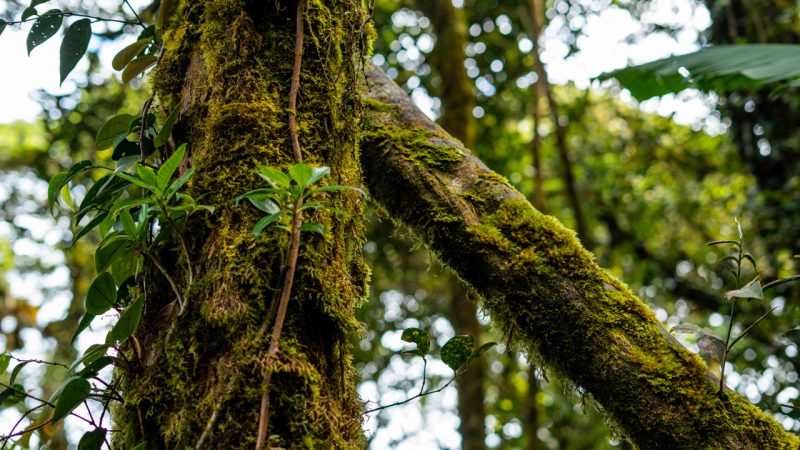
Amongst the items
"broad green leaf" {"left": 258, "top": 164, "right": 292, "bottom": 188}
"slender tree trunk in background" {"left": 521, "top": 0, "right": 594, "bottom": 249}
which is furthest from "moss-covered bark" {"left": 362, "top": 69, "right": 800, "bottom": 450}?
"slender tree trunk in background" {"left": 521, "top": 0, "right": 594, "bottom": 249}

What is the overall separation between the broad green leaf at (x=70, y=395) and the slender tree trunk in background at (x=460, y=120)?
10.6 feet

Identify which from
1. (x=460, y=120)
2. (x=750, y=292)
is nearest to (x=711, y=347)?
(x=750, y=292)

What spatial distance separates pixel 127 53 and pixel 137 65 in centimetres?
4

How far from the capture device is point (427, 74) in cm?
510

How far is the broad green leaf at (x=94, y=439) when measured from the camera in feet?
3.55

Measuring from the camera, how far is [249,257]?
1.01 metres

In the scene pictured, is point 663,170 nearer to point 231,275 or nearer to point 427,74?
point 427,74

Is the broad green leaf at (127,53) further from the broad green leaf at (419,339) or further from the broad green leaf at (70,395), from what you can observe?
the broad green leaf at (419,339)

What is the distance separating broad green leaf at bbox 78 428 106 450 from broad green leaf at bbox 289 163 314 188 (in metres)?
0.62

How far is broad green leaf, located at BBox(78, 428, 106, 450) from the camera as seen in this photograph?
1083 mm

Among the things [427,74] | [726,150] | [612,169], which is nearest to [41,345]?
[427,74]

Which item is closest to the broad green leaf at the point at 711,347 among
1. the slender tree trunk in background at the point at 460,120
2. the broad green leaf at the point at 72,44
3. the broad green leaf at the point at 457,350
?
the broad green leaf at the point at 457,350

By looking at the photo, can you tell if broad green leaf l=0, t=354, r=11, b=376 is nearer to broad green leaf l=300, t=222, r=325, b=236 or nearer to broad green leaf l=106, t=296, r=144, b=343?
broad green leaf l=106, t=296, r=144, b=343

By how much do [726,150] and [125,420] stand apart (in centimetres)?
611
